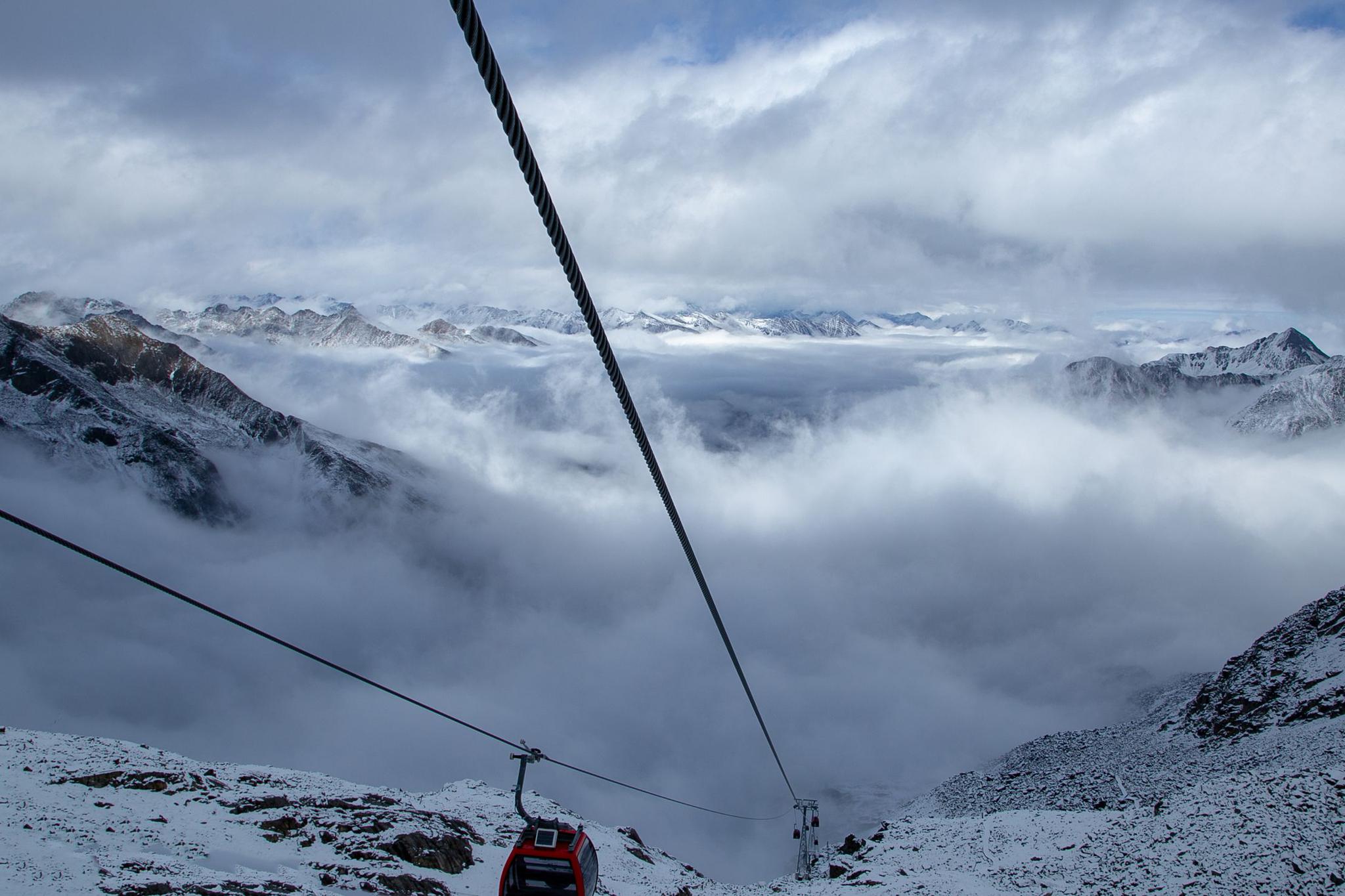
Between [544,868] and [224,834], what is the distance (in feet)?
83.7

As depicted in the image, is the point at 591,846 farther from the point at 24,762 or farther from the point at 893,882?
the point at 24,762

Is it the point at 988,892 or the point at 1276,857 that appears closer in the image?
the point at 1276,857

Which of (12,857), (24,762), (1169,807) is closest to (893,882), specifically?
(1169,807)

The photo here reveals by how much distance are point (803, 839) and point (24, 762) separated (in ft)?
155

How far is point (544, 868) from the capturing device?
18.9m

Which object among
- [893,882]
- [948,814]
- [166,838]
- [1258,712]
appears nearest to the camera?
[166,838]

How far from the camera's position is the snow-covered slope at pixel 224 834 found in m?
27.0

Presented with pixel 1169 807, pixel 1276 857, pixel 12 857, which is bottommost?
pixel 12 857

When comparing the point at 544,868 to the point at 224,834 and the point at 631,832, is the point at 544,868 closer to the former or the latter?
the point at 224,834

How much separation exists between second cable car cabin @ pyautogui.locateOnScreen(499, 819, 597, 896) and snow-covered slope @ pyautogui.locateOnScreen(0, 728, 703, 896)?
14.2 meters

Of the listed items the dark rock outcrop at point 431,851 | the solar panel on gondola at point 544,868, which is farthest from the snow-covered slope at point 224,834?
the solar panel on gondola at point 544,868

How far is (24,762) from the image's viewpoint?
130 ft

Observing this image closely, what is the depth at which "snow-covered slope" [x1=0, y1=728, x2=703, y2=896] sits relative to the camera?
2705cm

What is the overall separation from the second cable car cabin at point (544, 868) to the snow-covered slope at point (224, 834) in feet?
46.5
